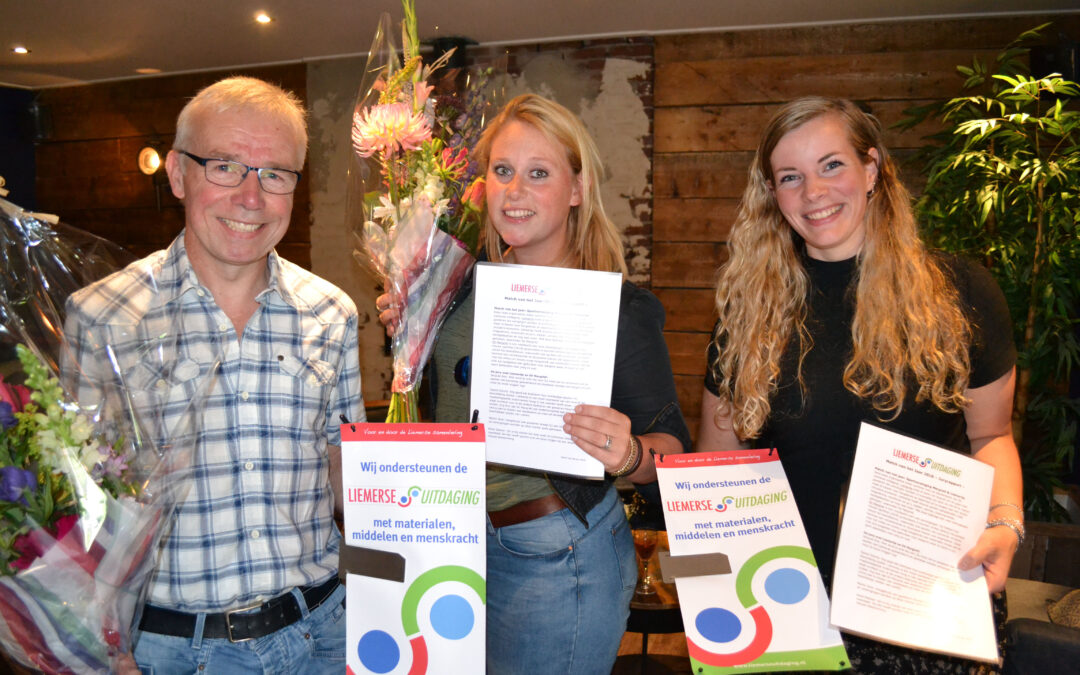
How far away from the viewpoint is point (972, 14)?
4.63 metres

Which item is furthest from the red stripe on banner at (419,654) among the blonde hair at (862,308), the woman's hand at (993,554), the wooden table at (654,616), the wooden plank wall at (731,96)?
the wooden plank wall at (731,96)

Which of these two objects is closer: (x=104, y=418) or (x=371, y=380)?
(x=104, y=418)

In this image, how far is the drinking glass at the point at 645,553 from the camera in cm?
277

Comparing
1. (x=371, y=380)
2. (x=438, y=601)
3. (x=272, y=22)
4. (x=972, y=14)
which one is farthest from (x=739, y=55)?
(x=438, y=601)

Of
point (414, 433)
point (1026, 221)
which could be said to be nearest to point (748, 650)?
point (414, 433)

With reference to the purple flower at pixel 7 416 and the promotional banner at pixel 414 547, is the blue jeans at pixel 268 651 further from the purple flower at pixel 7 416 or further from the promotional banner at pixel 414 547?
the purple flower at pixel 7 416

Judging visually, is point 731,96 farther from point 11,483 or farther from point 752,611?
point 11,483

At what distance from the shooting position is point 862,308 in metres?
1.52

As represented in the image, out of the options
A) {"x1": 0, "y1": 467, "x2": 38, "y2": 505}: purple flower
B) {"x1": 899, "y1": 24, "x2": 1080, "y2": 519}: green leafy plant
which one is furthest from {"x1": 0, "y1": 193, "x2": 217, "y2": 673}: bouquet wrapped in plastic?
{"x1": 899, "y1": 24, "x2": 1080, "y2": 519}: green leafy plant

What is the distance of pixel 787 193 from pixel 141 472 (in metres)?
1.33

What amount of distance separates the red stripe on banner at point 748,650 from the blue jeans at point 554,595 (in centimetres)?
21

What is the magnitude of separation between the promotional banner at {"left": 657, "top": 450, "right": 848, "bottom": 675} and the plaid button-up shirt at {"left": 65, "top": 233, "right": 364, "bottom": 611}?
667 millimetres

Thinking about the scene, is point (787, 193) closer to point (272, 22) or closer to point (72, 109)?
point (272, 22)

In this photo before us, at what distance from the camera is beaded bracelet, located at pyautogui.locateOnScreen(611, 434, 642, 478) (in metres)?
1.39
